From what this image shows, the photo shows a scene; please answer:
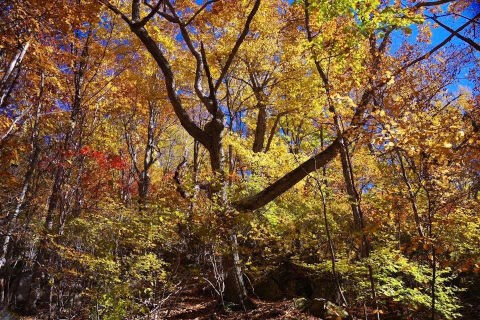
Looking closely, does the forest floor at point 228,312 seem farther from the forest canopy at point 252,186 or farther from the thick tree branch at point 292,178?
the thick tree branch at point 292,178

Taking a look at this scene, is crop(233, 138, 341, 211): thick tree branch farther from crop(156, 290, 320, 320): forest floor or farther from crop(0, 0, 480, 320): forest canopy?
crop(156, 290, 320, 320): forest floor

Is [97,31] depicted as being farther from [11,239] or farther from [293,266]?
[293,266]

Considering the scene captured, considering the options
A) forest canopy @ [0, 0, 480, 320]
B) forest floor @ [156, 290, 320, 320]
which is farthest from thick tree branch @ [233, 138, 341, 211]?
forest floor @ [156, 290, 320, 320]

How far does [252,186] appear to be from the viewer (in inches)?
378

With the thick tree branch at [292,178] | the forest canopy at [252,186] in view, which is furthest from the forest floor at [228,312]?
the thick tree branch at [292,178]

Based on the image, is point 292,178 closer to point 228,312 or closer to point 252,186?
point 252,186

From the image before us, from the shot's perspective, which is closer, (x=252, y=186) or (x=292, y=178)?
(x=292, y=178)

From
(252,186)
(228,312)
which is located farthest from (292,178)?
(228,312)

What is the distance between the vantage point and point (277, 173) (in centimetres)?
1086

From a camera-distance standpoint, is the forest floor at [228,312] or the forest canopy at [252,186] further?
the forest floor at [228,312]

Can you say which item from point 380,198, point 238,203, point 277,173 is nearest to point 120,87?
point 277,173

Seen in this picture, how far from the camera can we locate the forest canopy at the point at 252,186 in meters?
6.12

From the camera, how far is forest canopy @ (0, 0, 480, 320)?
612 cm

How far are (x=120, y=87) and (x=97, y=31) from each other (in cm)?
305
